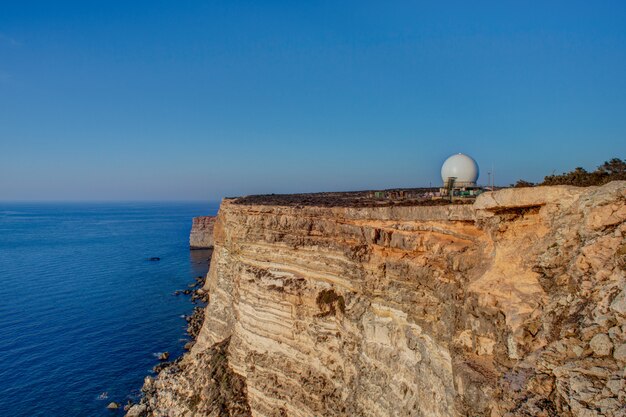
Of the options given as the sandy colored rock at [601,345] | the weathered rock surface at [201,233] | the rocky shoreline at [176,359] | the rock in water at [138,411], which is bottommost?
the rock in water at [138,411]

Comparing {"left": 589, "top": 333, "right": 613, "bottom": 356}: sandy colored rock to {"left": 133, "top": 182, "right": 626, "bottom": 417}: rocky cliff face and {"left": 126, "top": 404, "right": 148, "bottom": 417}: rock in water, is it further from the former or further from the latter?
{"left": 126, "top": 404, "right": 148, "bottom": 417}: rock in water

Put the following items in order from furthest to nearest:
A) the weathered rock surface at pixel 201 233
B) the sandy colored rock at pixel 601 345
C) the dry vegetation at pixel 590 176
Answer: the weathered rock surface at pixel 201 233 < the dry vegetation at pixel 590 176 < the sandy colored rock at pixel 601 345

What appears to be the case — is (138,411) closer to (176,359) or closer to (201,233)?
(176,359)

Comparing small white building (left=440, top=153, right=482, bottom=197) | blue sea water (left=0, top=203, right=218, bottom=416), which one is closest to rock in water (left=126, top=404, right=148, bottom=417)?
blue sea water (left=0, top=203, right=218, bottom=416)

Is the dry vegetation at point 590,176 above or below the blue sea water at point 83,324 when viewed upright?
above

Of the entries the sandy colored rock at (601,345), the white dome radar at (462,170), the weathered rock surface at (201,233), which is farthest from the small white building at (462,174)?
the weathered rock surface at (201,233)

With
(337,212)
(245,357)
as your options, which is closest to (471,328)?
(337,212)

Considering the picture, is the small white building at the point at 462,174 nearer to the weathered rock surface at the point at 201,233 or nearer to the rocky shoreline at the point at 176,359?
the rocky shoreline at the point at 176,359
